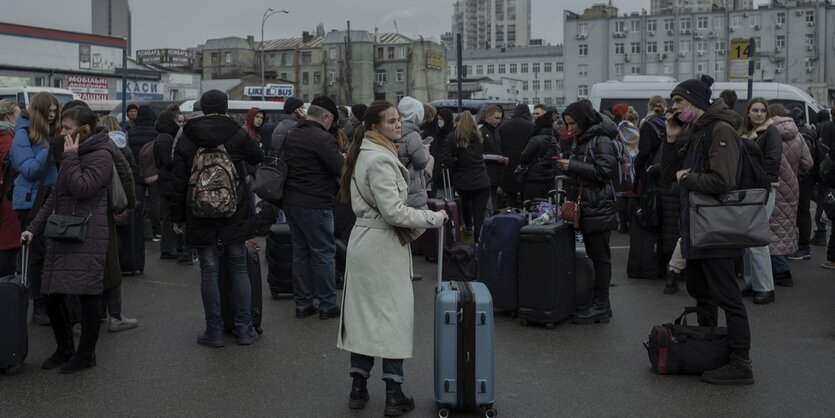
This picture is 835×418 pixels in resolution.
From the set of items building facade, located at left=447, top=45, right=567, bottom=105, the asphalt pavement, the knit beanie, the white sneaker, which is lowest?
the asphalt pavement

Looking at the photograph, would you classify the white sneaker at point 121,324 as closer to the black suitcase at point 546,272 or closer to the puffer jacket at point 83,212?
the puffer jacket at point 83,212

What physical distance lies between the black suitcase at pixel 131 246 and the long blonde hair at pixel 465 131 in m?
3.91

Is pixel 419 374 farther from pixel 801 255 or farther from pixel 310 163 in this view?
pixel 801 255

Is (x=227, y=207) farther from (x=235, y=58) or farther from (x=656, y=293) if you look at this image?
(x=235, y=58)

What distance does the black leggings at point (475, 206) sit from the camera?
37.8 feet

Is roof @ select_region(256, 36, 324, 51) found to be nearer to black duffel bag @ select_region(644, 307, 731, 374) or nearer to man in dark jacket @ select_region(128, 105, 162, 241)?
man in dark jacket @ select_region(128, 105, 162, 241)

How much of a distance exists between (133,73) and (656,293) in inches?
1827

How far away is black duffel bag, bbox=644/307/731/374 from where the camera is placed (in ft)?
20.0

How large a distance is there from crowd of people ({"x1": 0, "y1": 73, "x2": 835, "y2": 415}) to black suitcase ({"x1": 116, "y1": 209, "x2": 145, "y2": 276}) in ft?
1.06

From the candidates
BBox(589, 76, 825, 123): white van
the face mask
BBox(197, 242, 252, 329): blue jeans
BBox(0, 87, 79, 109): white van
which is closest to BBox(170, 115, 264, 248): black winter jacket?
BBox(197, 242, 252, 329): blue jeans

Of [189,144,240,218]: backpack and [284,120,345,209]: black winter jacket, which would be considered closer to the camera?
[189,144,240,218]: backpack

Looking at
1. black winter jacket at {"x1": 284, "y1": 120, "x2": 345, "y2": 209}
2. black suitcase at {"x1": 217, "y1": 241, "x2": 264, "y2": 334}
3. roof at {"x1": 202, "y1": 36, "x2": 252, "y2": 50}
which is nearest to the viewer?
black suitcase at {"x1": 217, "y1": 241, "x2": 264, "y2": 334}

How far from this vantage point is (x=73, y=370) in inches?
252

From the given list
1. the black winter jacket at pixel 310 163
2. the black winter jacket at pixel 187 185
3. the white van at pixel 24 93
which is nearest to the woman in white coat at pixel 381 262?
the black winter jacket at pixel 187 185
